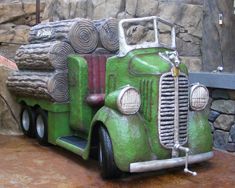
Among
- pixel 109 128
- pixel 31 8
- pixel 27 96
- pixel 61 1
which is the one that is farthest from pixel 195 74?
pixel 31 8

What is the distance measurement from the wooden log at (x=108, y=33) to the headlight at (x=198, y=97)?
1479mm

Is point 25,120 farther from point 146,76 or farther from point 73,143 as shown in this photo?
point 146,76

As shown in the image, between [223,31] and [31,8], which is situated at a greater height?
[31,8]

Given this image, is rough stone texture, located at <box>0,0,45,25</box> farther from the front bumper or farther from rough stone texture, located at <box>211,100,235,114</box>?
the front bumper

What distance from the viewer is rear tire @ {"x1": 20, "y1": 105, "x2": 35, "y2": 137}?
575 cm

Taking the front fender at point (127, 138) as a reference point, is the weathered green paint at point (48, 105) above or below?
above

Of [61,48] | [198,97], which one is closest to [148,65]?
[198,97]

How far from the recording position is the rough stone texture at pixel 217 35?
7.53m

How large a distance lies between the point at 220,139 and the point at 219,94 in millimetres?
593

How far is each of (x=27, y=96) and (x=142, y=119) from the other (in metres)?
2.38

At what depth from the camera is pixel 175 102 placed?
3916 millimetres

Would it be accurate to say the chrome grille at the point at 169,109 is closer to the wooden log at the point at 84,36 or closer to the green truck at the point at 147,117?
the green truck at the point at 147,117

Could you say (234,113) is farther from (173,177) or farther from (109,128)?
(109,128)

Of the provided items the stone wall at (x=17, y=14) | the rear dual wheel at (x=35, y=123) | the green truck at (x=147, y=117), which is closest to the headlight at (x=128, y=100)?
the green truck at (x=147, y=117)
